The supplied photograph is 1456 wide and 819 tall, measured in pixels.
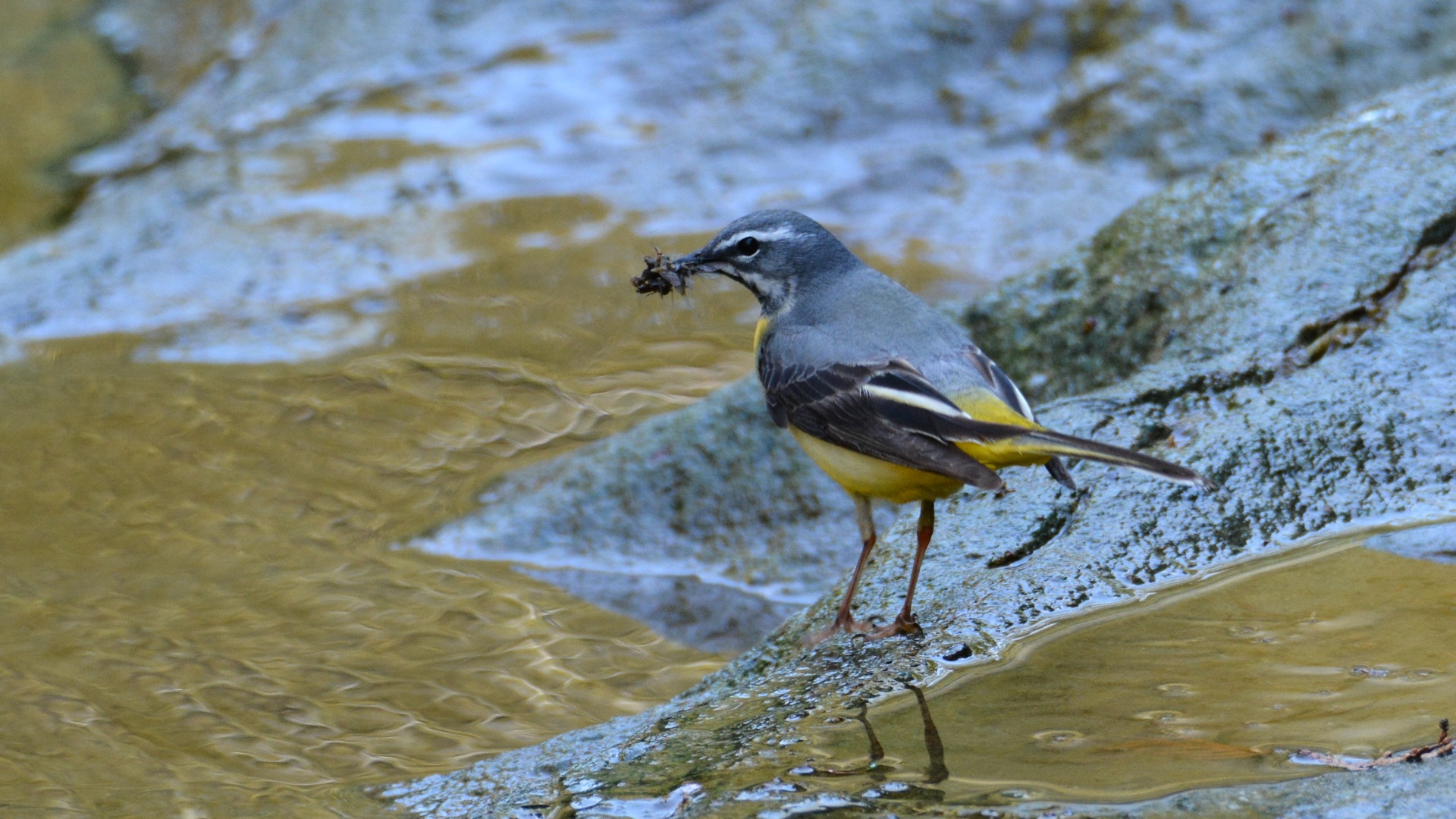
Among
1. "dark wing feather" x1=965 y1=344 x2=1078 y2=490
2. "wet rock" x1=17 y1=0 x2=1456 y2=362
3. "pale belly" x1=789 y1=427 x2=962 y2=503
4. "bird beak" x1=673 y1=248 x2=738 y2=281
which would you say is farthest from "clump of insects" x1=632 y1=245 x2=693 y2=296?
"wet rock" x1=17 y1=0 x2=1456 y2=362

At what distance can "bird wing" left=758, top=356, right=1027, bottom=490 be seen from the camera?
387 centimetres

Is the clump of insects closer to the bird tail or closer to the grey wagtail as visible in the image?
the grey wagtail

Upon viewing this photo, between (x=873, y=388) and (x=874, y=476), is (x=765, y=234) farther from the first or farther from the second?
(x=874, y=476)

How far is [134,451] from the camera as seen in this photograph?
7.38 metres

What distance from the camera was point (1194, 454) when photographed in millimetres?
4633

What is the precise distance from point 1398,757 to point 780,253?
2.82 meters

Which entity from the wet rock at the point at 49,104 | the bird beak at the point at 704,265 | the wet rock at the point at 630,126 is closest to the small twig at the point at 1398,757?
the bird beak at the point at 704,265

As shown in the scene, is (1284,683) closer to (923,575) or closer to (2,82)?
(923,575)

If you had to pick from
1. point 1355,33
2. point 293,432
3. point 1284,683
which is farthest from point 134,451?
point 1355,33

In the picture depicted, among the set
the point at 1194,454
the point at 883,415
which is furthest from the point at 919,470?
the point at 1194,454

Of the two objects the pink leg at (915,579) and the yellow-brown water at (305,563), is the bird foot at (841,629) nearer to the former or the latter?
the pink leg at (915,579)

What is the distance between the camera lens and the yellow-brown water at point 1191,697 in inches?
126

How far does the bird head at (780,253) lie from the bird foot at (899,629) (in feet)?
4.64

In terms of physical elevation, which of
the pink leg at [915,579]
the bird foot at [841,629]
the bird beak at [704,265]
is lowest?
the bird foot at [841,629]
